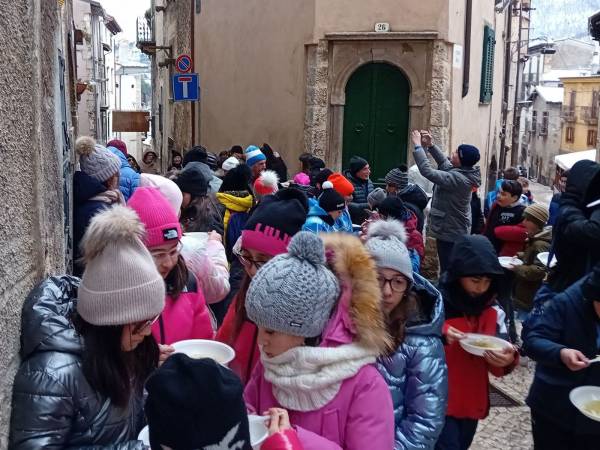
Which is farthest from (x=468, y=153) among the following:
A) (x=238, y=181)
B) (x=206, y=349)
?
(x=206, y=349)

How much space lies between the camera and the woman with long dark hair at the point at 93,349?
6.22ft

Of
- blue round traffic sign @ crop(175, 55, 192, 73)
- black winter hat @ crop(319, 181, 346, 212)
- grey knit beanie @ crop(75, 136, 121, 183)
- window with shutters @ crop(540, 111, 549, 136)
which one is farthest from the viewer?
Answer: window with shutters @ crop(540, 111, 549, 136)

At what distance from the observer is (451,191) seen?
7.36 meters

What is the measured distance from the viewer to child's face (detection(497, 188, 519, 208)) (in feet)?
23.1

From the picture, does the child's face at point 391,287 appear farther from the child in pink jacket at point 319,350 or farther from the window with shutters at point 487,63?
the window with shutters at point 487,63

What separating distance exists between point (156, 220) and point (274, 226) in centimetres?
47

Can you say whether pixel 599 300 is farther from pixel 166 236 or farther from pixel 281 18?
pixel 281 18

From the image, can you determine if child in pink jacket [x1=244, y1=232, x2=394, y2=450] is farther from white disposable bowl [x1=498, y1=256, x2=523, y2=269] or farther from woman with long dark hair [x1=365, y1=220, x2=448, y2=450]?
white disposable bowl [x1=498, y1=256, x2=523, y2=269]

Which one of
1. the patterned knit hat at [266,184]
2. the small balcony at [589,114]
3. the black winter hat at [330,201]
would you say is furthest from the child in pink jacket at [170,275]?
the small balcony at [589,114]

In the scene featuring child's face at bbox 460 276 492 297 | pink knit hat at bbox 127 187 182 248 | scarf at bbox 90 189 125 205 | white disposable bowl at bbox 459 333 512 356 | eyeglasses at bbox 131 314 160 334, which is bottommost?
white disposable bowl at bbox 459 333 512 356

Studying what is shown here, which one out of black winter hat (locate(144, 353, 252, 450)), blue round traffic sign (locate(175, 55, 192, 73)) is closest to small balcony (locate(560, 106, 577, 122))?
blue round traffic sign (locate(175, 55, 192, 73))

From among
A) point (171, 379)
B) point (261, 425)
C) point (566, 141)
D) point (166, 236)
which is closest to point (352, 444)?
point (261, 425)

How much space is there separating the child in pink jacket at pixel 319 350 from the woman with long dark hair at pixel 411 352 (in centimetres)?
50

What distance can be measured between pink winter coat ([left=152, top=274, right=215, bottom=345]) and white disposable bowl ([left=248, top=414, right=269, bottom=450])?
0.91 metres
